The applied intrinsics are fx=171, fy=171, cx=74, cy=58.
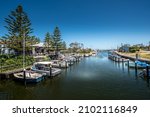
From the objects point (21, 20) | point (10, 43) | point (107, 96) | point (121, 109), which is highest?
point (21, 20)

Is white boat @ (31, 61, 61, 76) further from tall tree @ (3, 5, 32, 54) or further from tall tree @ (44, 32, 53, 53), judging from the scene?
tall tree @ (44, 32, 53, 53)

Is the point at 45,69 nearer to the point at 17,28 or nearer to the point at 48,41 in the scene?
the point at 17,28

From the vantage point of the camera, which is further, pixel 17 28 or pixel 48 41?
pixel 48 41

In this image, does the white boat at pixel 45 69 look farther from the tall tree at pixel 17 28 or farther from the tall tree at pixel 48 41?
the tall tree at pixel 48 41

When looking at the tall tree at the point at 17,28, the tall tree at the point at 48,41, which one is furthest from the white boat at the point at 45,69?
the tall tree at the point at 48,41

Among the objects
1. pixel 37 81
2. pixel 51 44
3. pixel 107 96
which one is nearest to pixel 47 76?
pixel 37 81

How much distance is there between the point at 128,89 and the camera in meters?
22.7

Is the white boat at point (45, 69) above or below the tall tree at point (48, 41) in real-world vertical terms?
below

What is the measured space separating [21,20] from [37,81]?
28.7 meters

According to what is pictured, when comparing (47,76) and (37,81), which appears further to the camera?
(47,76)

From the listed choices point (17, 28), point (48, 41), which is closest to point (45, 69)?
point (17, 28)

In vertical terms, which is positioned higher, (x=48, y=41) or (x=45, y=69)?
(x=48, y=41)

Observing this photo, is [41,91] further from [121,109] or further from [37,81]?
[121,109]

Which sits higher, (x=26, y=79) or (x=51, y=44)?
(x=51, y=44)
